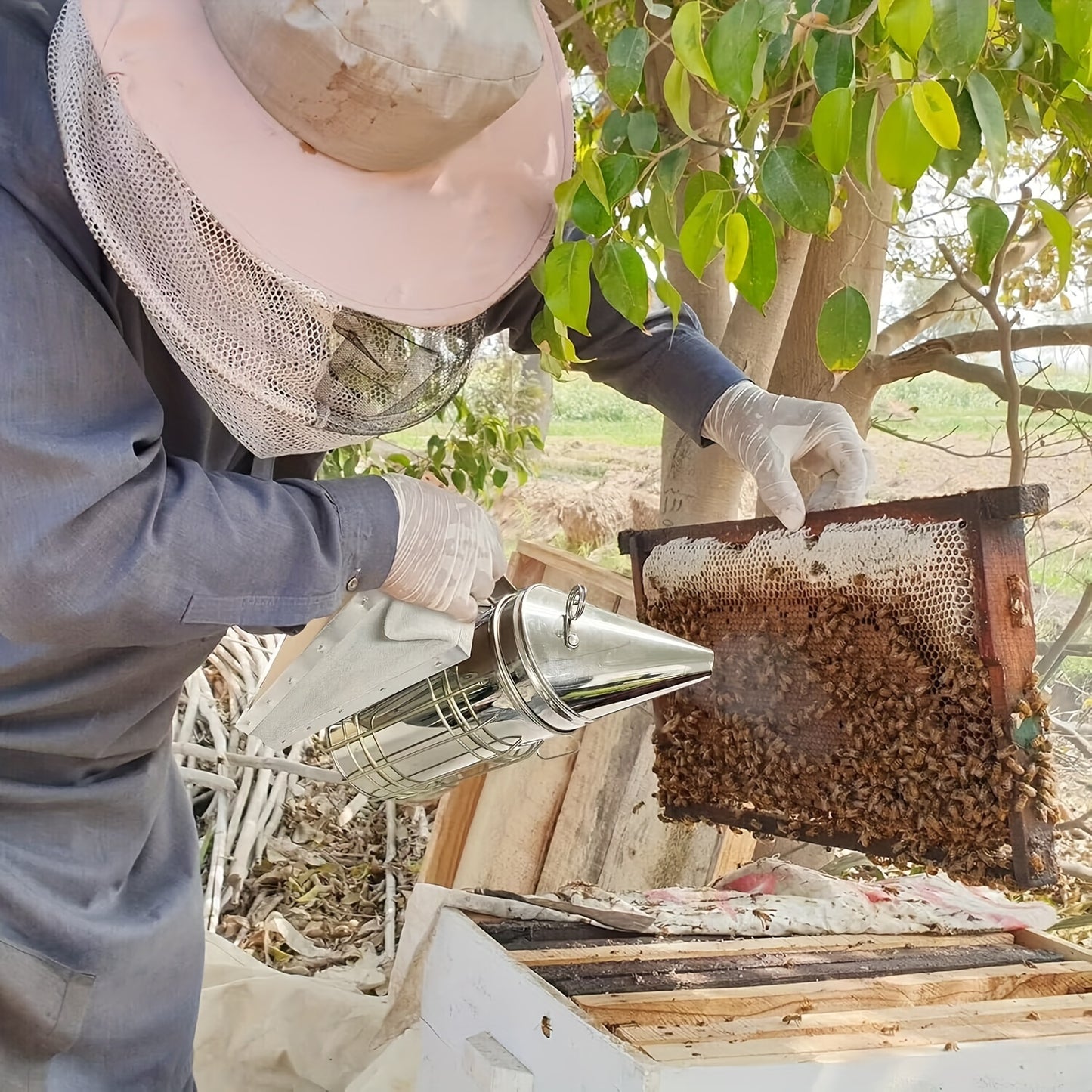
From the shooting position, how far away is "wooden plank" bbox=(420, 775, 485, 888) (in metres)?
2.91

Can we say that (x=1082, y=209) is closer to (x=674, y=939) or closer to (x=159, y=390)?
(x=674, y=939)

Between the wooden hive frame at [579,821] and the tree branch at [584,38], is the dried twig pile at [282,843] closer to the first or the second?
the wooden hive frame at [579,821]

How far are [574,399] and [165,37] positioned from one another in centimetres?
767

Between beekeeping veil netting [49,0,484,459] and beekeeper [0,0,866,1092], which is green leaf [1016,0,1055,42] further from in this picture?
beekeeping veil netting [49,0,484,459]

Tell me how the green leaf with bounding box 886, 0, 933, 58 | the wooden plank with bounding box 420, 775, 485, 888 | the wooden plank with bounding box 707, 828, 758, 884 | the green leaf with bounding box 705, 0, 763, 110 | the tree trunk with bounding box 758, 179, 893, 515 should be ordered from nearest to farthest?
1. the green leaf with bounding box 886, 0, 933, 58
2. the green leaf with bounding box 705, 0, 763, 110
3. the wooden plank with bounding box 707, 828, 758, 884
4. the tree trunk with bounding box 758, 179, 893, 515
5. the wooden plank with bounding box 420, 775, 485, 888

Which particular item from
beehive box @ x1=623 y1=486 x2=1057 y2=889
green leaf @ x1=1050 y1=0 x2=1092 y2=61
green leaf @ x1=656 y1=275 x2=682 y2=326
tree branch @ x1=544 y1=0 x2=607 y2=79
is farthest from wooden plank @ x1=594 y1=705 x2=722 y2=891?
green leaf @ x1=1050 y1=0 x2=1092 y2=61

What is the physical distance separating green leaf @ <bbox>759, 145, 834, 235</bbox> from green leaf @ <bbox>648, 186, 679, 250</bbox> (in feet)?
0.59

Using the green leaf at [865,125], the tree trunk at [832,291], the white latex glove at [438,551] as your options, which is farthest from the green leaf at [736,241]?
the tree trunk at [832,291]

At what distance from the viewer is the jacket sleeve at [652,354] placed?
175 cm

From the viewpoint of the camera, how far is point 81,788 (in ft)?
4.88

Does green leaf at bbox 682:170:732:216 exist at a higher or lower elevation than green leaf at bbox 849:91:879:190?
lower

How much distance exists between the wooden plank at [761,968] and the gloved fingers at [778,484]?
0.66 meters

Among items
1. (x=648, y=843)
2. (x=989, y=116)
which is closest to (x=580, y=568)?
(x=648, y=843)

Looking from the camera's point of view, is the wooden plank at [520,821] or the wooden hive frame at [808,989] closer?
the wooden hive frame at [808,989]
